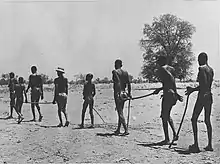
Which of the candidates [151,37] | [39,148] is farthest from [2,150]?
[151,37]

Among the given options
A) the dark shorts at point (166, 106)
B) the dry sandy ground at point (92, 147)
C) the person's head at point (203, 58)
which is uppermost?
the person's head at point (203, 58)

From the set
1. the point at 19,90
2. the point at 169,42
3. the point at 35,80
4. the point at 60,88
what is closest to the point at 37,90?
the point at 35,80

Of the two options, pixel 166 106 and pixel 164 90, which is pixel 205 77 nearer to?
pixel 164 90

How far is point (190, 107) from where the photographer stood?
18.0 meters

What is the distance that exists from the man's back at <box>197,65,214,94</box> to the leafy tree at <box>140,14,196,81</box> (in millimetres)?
23847

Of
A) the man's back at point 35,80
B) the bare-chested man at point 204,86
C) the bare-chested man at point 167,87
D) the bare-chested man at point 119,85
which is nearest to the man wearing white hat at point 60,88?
the man's back at point 35,80

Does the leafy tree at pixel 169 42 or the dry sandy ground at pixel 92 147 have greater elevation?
the leafy tree at pixel 169 42

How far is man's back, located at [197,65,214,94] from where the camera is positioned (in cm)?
851

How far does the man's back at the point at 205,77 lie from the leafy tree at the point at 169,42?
2385cm

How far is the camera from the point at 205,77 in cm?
852

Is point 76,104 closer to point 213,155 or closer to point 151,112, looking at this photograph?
point 151,112

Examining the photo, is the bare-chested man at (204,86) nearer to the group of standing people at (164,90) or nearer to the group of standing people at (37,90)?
the group of standing people at (164,90)

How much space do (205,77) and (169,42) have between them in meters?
25.7

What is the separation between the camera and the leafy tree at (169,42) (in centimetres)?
3312
